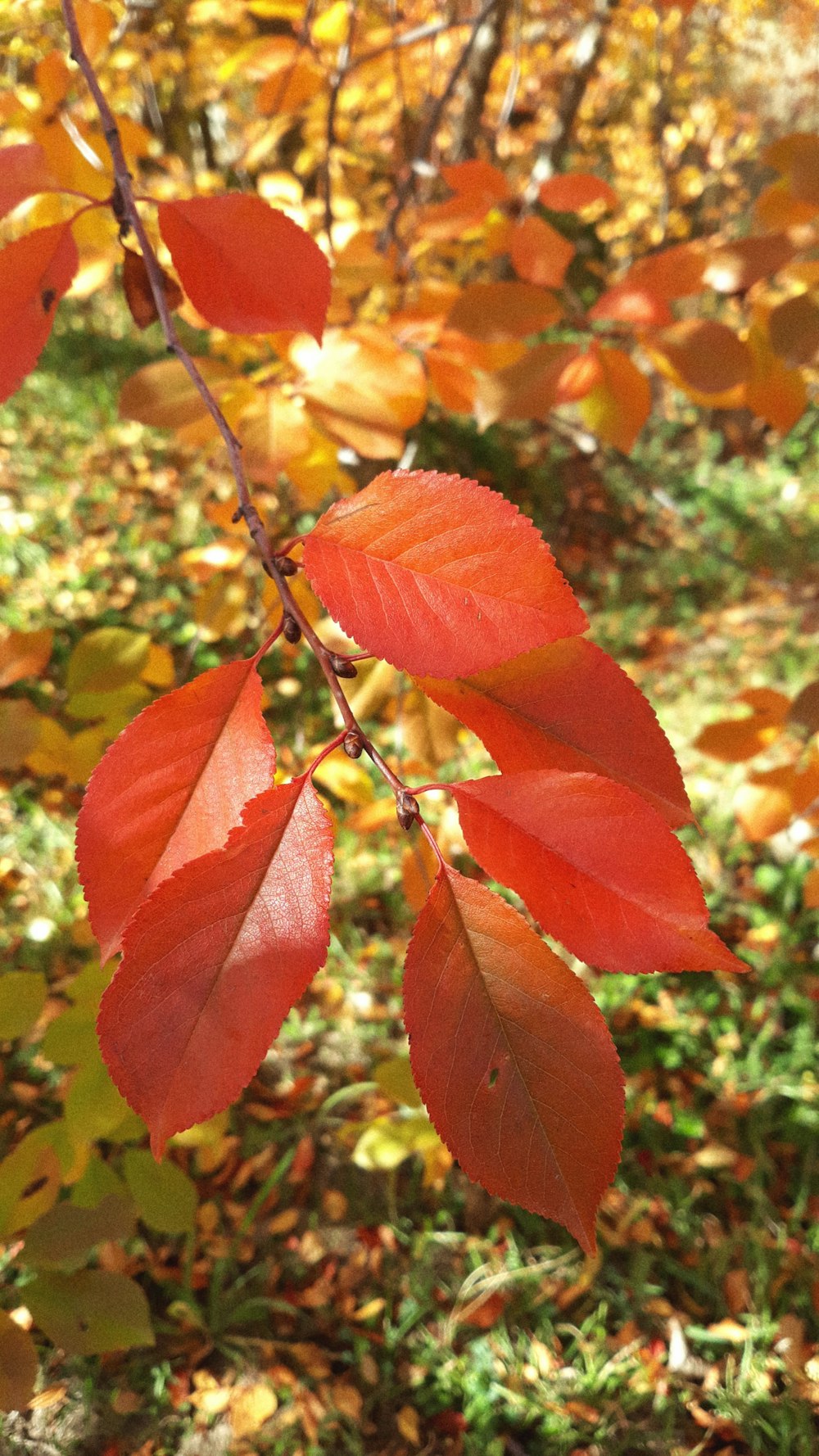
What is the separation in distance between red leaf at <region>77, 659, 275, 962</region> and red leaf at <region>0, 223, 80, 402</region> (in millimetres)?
251

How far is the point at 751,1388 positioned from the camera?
1.61 metres

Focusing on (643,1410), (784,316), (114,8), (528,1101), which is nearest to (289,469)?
(784,316)

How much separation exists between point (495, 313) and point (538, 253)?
13 cm

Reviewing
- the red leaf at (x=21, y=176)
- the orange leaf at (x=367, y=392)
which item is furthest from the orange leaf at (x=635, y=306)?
the red leaf at (x=21, y=176)

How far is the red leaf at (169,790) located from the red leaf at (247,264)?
0.93ft

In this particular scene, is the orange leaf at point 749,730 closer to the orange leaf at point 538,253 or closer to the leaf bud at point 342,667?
the orange leaf at point 538,253

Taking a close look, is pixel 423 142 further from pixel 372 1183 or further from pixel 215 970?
pixel 372 1183

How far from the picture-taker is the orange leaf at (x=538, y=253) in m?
1.12

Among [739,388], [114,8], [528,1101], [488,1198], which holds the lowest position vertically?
[488,1198]

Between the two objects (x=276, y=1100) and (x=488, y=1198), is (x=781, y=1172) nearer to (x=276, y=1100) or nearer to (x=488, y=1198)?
(x=488, y=1198)

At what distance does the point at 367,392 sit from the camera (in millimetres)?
970

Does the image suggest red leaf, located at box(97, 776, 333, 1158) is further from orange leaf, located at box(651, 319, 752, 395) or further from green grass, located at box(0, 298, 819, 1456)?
green grass, located at box(0, 298, 819, 1456)

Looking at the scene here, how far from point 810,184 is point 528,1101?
3.52ft

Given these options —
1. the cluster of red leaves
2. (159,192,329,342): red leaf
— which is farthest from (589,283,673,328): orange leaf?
the cluster of red leaves
